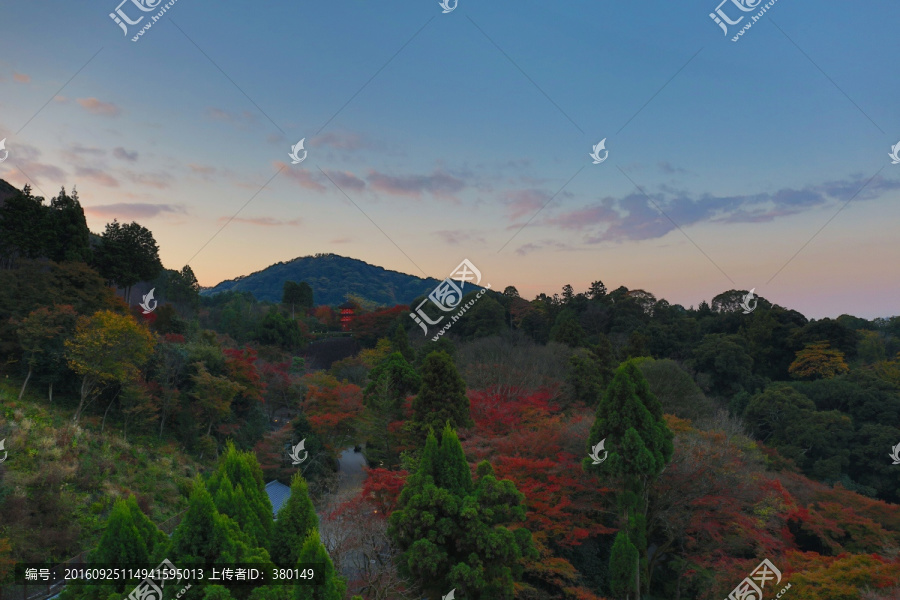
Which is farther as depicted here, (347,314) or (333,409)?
(347,314)

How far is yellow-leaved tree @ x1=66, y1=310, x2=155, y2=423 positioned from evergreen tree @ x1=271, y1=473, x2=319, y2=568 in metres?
14.5

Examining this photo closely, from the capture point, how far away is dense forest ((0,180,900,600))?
9617 mm

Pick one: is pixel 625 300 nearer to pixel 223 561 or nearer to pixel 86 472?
pixel 86 472

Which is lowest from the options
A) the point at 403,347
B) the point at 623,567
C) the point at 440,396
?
the point at 623,567

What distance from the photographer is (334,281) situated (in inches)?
4911

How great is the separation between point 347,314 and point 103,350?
139 feet

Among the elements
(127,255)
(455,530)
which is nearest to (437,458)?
(455,530)

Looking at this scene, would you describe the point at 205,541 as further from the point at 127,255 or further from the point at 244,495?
the point at 127,255

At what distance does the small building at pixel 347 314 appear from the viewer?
2316 inches

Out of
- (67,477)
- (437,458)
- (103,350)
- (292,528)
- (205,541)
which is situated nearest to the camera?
(205,541)

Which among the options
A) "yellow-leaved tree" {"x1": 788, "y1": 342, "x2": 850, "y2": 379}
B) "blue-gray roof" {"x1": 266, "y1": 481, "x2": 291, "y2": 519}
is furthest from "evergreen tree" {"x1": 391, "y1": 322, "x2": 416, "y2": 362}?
"yellow-leaved tree" {"x1": 788, "y1": 342, "x2": 850, "y2": 379}

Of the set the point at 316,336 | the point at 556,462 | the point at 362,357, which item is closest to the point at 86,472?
the point at 556,462

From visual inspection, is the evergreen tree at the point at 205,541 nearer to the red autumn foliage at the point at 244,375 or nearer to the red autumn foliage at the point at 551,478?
the red autumn foliage at the point at 551,478

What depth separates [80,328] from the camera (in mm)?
18656
